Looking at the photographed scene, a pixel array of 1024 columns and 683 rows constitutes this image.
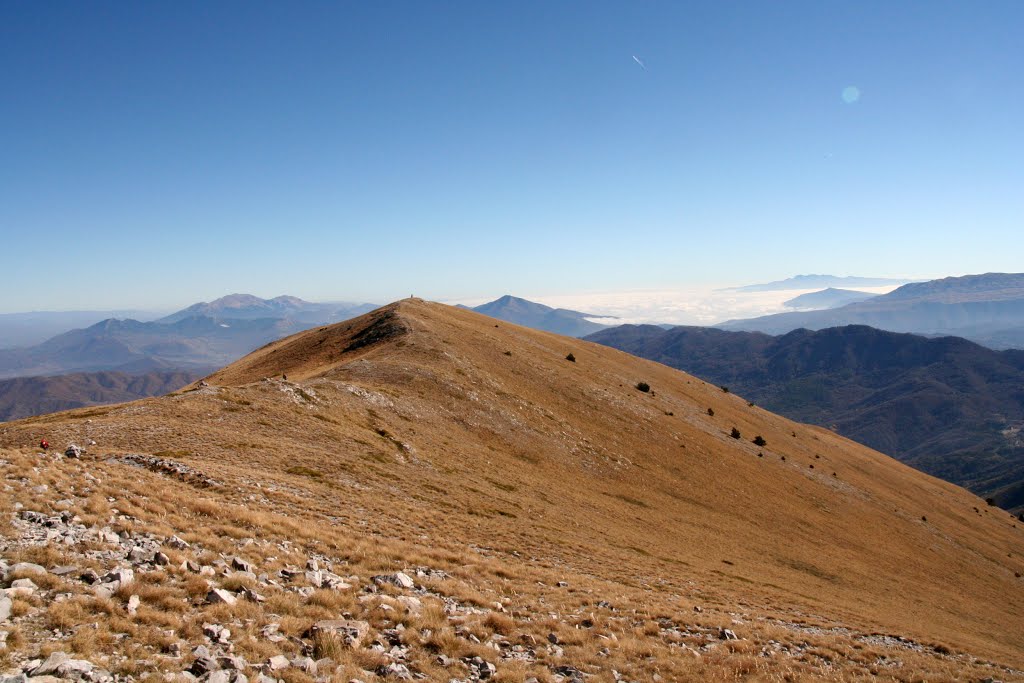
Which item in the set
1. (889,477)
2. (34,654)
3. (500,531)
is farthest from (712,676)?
(889,477)

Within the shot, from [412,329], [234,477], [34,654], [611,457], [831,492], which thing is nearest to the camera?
[34,654]

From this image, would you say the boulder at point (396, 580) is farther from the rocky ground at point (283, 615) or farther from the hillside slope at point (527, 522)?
the hillside slope at point (527, 522)

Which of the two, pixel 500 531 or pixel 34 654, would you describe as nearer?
pixel 34 654

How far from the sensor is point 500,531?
28.1m

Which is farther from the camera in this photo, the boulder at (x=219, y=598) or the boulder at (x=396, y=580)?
the boulder at (x=396, y=580)

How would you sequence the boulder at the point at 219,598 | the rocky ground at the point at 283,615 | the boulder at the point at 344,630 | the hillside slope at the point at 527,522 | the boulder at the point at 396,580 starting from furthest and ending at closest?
the boulder at the point at 396,580, the hillside slope at the point at 527,522, the boulder at the point at 219,598, the boulder at the point at 344,630, the rocky ground at the point at 283,615

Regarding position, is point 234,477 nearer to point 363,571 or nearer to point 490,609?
point 363,571

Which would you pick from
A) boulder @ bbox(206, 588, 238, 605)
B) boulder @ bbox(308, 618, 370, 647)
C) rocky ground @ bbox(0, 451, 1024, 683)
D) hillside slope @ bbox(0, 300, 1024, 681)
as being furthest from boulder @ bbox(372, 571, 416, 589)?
boulder @ bbox(206, 588, 238, 605)

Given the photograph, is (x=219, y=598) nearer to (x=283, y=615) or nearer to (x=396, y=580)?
(x=283, y=615)

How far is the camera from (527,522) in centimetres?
3127

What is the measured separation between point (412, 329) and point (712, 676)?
57.6 meters

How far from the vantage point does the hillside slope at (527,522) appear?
15.4 metres

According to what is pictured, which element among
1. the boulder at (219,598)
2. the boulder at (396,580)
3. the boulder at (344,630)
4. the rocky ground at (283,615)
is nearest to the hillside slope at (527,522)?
the rocky ground at (283,615)

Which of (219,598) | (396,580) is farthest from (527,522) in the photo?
(219,598)
